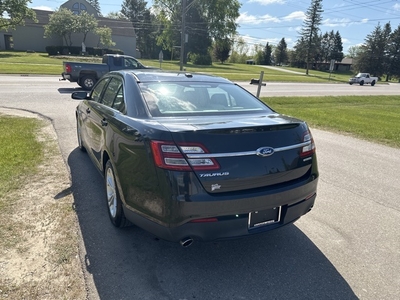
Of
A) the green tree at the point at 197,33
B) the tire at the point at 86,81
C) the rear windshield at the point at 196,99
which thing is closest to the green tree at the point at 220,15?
the green tree at the point at 197,33

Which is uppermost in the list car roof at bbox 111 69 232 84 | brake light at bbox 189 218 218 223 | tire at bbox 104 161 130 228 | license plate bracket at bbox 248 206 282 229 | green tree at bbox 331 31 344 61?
green tree at bbox 331 31 344 61

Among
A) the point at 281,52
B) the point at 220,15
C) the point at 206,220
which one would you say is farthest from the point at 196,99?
the point at 281,52

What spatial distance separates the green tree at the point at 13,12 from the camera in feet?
126

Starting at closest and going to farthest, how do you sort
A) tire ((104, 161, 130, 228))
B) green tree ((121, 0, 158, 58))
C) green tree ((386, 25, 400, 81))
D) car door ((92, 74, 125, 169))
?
tire ((104, 161, 130, 228)) < car door ((92, 74, 125, 169)) < green tree ((386, 25, 400, 81)) < green tree ((121, 0, 158, 58))

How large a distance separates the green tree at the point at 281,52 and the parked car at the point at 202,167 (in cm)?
9636

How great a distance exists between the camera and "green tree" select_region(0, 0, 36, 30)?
126 feet

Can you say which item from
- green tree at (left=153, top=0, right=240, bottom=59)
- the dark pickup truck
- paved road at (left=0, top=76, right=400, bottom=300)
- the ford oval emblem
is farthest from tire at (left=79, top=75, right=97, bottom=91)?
green tree at (left=153, top=0, right=240, bottom=59)

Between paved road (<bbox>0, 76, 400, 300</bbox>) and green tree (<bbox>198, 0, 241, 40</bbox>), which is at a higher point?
green tree (<bbox>198, 0, 241, 40</bbox>)

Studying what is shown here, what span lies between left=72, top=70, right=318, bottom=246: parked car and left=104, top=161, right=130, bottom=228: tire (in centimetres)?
1

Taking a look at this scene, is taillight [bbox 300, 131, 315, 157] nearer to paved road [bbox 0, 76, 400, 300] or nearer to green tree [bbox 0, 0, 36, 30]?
paved road [bbox 0, 76, 400, 300]

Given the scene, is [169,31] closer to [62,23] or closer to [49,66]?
[62,23]

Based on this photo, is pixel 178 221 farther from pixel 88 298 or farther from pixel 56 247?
pixel 56 247

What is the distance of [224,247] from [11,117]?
302 inches

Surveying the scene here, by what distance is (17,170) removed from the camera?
15.4 ft
